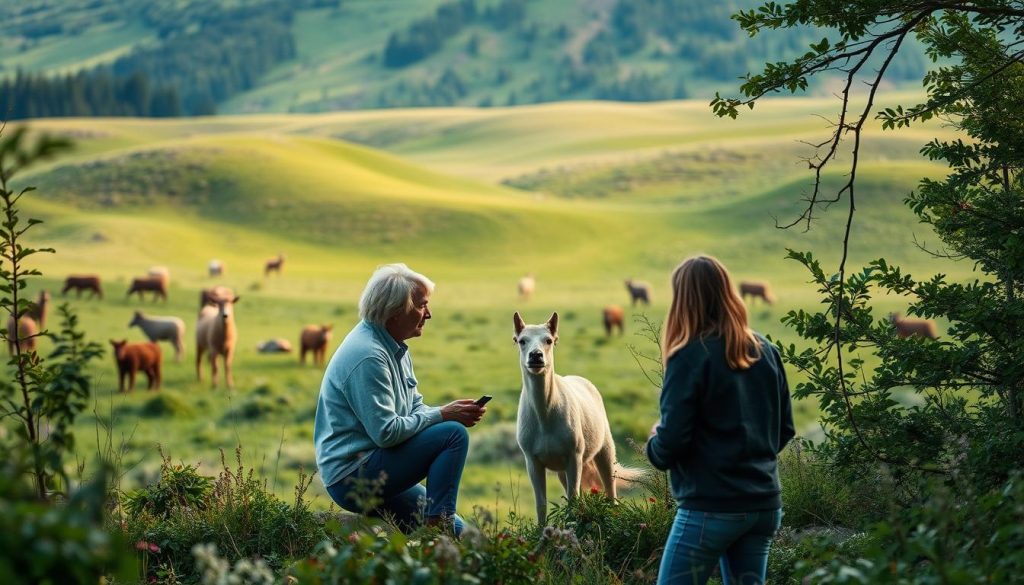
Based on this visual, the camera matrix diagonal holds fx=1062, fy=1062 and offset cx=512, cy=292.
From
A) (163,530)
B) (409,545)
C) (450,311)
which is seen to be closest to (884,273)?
(409,545)

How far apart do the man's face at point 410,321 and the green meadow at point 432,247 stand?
4.37 meters

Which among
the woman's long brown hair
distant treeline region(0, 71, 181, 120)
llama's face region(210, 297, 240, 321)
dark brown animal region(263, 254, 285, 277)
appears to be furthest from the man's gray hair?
distant treeline region(0, 71, 181, 120)

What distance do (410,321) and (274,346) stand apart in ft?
86.6

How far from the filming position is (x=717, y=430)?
4344 mm

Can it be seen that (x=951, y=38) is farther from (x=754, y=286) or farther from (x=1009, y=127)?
(x=754, y=286)

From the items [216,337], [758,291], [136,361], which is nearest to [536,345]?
[136,361]

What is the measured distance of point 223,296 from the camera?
26.6 m

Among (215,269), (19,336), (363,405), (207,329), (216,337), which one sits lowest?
(215,269)

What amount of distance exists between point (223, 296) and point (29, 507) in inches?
987

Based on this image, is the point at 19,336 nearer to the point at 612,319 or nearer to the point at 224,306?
the point at 224,306

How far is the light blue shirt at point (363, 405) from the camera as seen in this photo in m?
5.87

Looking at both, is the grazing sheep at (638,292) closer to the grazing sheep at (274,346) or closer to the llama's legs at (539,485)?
the grazing sheep at (274,346)

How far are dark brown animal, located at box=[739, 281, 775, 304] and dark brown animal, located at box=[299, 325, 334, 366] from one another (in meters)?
16.1

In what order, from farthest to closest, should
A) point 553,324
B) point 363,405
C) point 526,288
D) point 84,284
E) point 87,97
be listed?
point 87,97
point 526,288
point 84,284
point 553,324
point 363,405
